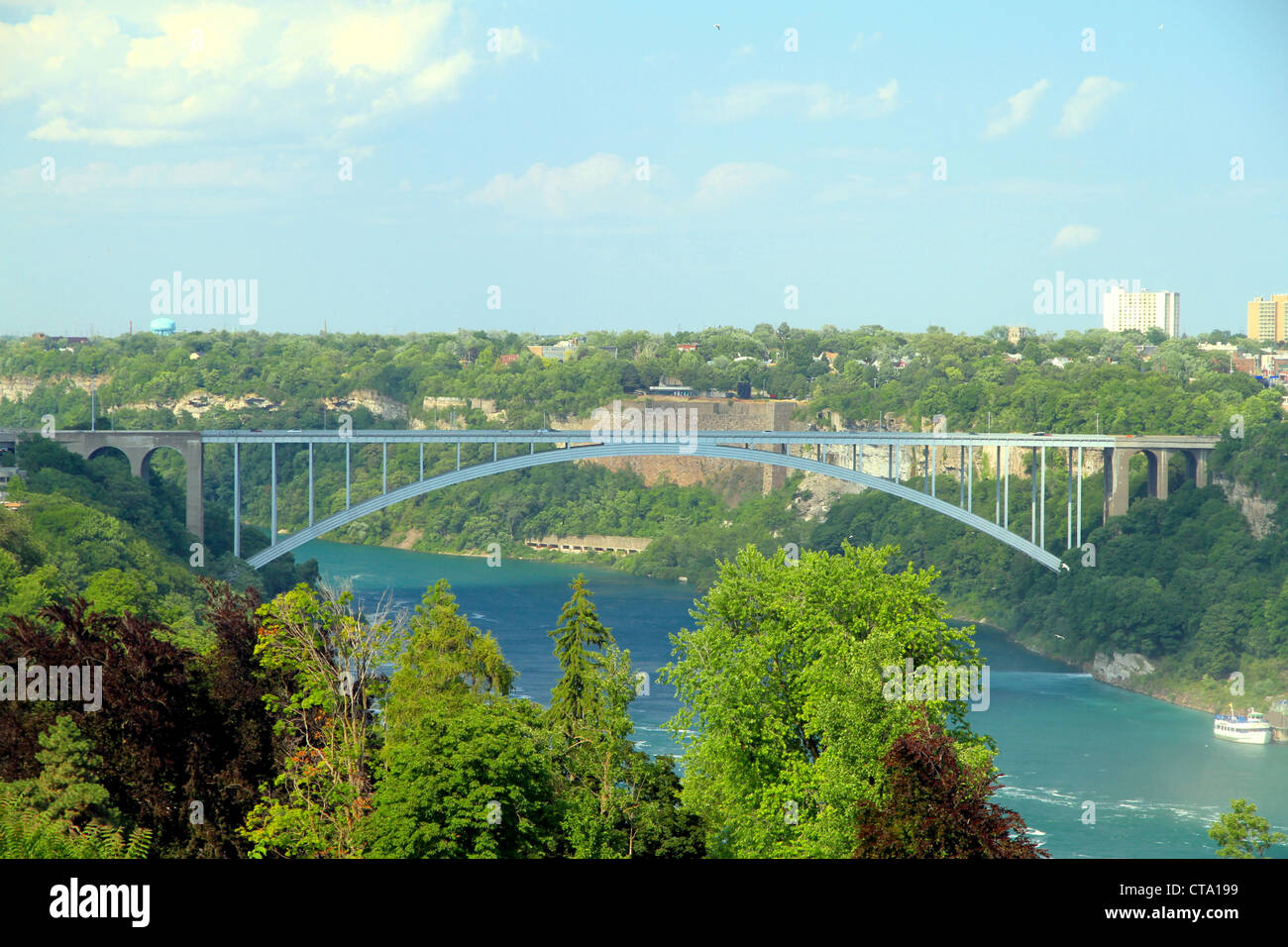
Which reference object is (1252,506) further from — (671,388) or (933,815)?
(933,815)

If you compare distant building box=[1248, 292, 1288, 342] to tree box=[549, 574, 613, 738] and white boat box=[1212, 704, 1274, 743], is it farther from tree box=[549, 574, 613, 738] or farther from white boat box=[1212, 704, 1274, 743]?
tree box=[549, 574, 613, 738]

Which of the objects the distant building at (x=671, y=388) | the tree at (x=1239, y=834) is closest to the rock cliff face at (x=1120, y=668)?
Answer: the tree at (x=1239, y=834)

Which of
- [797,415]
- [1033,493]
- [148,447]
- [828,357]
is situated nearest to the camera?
[148,447]

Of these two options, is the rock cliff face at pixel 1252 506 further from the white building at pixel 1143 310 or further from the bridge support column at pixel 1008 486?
the white building at pixel 1143 310

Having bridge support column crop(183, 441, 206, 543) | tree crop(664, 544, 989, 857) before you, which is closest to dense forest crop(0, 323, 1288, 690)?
bridge support column crop(183, 441, 206, 543)

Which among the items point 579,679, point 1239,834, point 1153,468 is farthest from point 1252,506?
point 579,679
